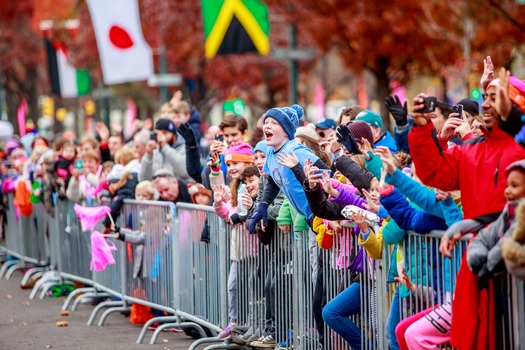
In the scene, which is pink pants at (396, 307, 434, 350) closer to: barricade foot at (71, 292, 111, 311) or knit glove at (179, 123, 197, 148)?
knit glove at (179, 123, 197, 148)

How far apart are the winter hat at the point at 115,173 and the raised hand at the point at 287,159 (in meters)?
5.27

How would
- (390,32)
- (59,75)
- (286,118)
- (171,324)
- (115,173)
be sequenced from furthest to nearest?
1. (59,75)
2. (390,32)
3. (115,173)
4. (171,324)
5. (286,118)

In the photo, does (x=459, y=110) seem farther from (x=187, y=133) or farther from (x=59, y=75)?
(x=59, y=75)

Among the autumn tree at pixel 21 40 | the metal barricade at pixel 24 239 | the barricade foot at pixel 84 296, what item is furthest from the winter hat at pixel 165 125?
the autumn tree at pixel 21 40

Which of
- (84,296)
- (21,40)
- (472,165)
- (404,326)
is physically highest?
(21,40)

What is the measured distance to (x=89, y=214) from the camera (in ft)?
42.8

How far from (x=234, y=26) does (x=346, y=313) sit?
15.5 m

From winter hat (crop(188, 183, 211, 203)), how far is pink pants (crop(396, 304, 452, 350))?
17.2 ft

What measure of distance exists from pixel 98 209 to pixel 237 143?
2.72 meters

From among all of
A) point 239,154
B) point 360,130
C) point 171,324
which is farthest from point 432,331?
point 171,324

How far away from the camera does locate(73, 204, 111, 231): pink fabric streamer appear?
12.8 metres

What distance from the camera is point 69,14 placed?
2186 inches

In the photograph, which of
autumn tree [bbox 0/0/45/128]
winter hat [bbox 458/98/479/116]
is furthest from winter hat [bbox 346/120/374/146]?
autumn tree [bbox 0/0/45/128]

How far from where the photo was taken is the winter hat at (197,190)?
450 inches
